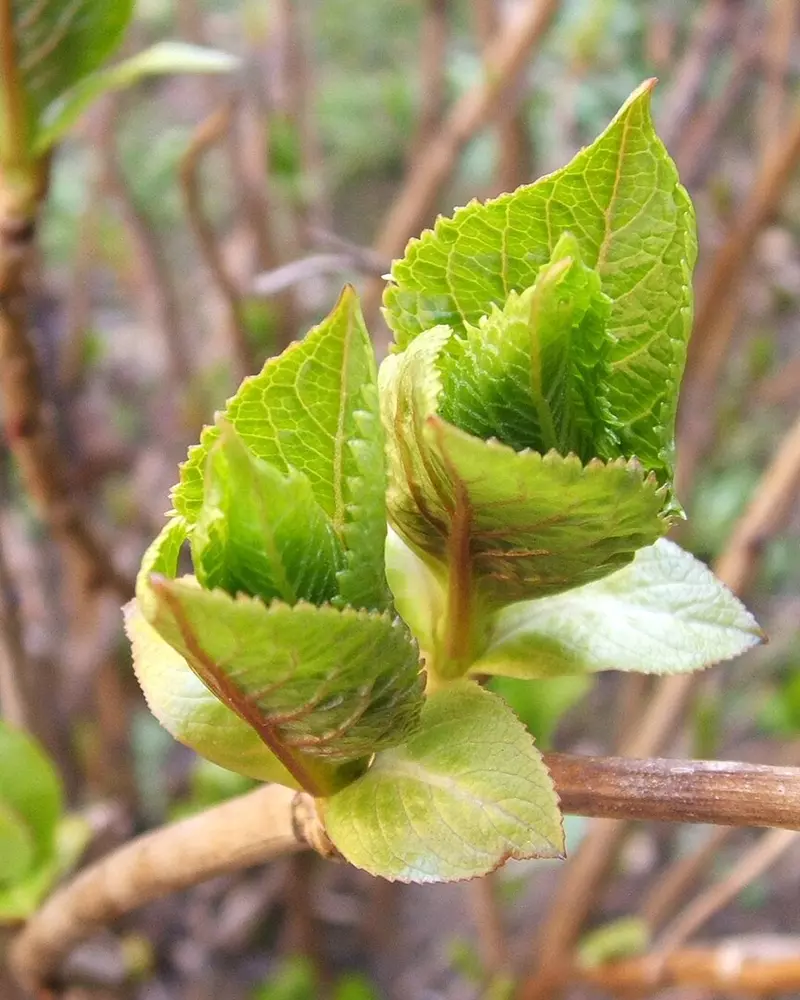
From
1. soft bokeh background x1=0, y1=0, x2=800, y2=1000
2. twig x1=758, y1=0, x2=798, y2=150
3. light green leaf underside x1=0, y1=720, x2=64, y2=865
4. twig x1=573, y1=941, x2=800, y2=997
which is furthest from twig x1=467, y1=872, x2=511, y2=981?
twig x1=758, y1=0, x2=798, y2=150

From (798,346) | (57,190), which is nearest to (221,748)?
(57,190)

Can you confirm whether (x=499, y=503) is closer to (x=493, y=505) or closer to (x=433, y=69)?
(x=493, y=505)

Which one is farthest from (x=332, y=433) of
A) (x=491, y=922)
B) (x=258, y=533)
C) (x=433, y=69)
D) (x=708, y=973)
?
(x=433, y=69)

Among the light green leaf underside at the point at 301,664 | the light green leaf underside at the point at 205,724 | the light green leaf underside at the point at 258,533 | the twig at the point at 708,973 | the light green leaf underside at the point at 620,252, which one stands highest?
the light green leaf underside at the point at 620,252

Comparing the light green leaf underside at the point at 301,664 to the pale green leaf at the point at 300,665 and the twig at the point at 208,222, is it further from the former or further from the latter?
the twig at the point at 208,222

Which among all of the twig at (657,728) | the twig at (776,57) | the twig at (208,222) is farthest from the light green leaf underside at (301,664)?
the twig at (776,57)

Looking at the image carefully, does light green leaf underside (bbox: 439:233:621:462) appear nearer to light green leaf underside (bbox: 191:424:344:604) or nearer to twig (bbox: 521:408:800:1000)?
light green leaf underside (bbox: 191:424:344:604)
